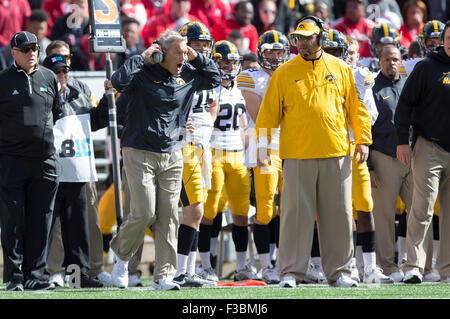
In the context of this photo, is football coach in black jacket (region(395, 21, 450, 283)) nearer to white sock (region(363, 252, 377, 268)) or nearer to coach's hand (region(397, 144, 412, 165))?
coach's hand (region(397, 144, 412, 165))

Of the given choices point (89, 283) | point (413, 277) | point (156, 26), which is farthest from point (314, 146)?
point (156, 26)

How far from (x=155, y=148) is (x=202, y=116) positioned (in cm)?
128

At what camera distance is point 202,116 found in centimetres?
977

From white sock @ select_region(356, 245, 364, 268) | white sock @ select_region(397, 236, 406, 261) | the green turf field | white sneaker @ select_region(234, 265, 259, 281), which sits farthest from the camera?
white sock @ select_region(397, 236, 406, 261)

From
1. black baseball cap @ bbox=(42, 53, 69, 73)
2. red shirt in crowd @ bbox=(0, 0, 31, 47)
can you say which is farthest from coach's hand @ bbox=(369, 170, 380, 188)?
red shirt in crowd @ bbox=(0, 0, 31, 47)

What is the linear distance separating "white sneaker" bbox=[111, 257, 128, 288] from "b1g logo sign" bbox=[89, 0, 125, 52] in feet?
6.51

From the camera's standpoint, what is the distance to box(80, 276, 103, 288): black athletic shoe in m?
9.47

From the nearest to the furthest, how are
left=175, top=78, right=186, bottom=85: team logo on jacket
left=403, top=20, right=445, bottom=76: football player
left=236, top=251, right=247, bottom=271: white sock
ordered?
left=175, top=78, right=186, bottom=85: team logo on jacket, left=236, top=251, right=247, bottom=271: white sock, left=403, top=20, right=445, bottom=76: football player

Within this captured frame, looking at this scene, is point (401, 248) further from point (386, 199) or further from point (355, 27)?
point (355, 27)

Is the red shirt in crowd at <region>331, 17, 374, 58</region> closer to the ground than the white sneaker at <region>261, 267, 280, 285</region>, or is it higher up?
higher up

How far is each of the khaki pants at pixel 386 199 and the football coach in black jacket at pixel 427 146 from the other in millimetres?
536

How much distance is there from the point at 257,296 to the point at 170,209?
3.67 ft

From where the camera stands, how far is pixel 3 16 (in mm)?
13758

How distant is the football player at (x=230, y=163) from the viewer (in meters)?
10.2
